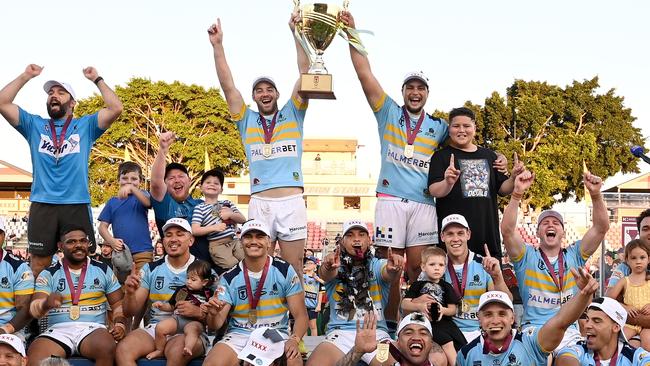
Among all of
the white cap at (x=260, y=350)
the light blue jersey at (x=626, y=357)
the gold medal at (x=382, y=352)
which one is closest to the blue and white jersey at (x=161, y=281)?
the white cap at (x=260, y=350)

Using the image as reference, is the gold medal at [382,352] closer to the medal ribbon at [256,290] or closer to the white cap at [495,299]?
the white cap at [495,299]

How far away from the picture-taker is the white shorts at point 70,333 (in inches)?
300

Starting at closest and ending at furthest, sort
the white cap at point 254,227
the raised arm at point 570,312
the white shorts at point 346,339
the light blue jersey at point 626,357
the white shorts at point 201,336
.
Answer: the raised arm at point 570,312, the light blue jersey at point 626,357, the white shorts at point 346,339, the white cap at point 254,227, the white shorts at point 201,336

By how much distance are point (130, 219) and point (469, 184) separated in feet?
11.2

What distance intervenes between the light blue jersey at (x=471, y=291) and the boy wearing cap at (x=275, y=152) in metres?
1.70

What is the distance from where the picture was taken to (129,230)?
9062mm

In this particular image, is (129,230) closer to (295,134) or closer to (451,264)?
(295,134)

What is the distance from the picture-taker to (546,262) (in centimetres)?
787

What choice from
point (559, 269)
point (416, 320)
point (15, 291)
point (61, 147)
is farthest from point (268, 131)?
point (559, 269)

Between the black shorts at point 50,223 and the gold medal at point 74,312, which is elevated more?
the black shorts at point 50,223

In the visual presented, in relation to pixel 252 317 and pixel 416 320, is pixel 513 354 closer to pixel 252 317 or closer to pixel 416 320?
pixel 416 320

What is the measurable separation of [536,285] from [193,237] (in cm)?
317

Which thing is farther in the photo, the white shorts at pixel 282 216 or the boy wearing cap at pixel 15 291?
the white shorts at pixel 282 216

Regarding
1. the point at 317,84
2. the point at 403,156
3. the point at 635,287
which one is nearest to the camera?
the point at 317,84
